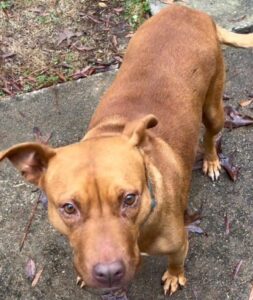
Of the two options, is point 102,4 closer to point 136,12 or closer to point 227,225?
point 136,12

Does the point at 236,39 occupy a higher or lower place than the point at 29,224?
higher

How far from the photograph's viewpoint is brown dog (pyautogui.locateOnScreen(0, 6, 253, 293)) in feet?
10.4

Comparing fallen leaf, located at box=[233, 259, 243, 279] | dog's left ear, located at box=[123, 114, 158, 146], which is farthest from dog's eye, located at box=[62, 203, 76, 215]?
fallen leaf, located at box=[233, 259, 243, 279]

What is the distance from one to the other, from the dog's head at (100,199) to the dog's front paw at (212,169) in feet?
5.56

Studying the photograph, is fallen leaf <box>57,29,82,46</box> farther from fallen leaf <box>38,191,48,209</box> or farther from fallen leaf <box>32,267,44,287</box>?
fallen leaf <box>32,267,44,287</box>

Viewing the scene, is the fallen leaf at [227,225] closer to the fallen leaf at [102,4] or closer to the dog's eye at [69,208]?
the dog's eye at [69,208]

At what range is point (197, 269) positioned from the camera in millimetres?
4504

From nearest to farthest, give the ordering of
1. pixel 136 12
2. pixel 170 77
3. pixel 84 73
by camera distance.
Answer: pixel 170 77 → pixel 84 73 → pixel 136 12

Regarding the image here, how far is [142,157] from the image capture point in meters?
3.46

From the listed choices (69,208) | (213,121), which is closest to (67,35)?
(213,121)

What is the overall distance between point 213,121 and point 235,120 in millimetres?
602

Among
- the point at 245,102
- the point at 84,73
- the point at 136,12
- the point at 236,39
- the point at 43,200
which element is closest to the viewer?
the point at 236,39

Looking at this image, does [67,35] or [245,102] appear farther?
[67,35]

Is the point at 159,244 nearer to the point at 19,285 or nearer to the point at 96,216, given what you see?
the point at 96,216
